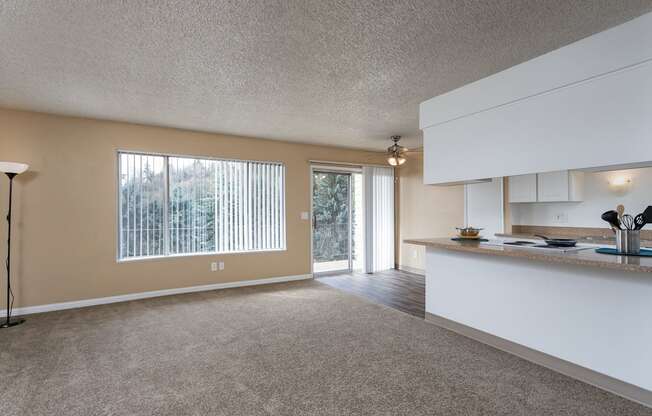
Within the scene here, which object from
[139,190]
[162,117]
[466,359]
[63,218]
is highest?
[162,117]

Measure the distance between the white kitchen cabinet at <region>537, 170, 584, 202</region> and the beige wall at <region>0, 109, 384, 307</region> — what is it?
490cm

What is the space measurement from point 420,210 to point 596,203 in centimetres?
303

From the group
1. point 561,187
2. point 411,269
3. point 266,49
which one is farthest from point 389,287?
point 266,49

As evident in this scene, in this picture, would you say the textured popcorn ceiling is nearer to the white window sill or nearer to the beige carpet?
the white window sill

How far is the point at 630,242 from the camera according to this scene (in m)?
2.46

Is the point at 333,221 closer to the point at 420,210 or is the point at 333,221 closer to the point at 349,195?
the point at 349,195

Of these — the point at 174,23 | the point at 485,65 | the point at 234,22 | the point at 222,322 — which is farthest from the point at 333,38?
the point at 222,322

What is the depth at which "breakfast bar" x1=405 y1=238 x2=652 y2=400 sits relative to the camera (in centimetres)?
219

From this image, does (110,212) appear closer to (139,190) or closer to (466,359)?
(139,190)

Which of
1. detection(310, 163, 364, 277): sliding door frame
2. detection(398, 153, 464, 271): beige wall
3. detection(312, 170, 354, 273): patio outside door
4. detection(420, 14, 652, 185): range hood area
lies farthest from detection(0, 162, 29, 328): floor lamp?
detection(398, 153, 464, 271): beige wall

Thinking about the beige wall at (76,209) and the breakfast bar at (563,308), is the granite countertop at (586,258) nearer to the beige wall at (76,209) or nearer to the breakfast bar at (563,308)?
the breakfast bar at (563,308)

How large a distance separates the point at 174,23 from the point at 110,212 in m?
3.35

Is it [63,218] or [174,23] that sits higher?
[174,23]

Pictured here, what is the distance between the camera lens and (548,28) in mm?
2381
